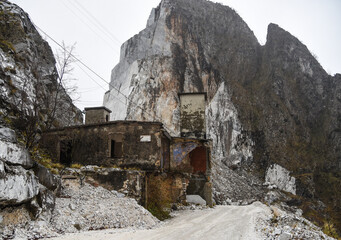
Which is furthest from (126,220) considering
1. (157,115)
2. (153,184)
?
(157,115)

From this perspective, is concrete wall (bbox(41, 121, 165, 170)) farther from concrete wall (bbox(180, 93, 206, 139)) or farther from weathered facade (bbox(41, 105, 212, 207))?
concrete wall (bbox(180, 93, 206, 139))

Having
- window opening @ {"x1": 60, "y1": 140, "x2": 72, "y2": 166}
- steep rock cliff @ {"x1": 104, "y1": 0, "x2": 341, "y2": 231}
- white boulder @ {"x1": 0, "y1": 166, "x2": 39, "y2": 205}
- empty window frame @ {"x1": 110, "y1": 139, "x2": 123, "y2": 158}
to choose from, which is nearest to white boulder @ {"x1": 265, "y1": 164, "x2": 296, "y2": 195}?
steep rock cliff @ {"x1": 104, "y1": 0, "x2": 341, "y2": 231}

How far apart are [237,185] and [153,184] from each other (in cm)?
2286

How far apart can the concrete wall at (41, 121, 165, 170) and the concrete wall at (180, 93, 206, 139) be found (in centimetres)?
692

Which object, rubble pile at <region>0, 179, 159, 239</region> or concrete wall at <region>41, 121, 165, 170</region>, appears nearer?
rubble pile at <region>0, 179, 159, 239</region>

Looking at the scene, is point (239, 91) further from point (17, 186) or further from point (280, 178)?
point (17, 186)

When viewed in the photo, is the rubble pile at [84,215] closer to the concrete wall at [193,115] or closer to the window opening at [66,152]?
the window opening at [66,152]

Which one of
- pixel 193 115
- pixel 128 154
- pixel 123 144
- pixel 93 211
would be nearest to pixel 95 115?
pixel 123 144

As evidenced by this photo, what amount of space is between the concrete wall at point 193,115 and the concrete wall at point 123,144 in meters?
6.92

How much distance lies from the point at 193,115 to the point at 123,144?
30.9 feet

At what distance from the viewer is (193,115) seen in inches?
972

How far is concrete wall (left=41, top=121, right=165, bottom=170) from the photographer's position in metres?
16.5

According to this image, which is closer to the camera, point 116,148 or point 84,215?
point 84,215

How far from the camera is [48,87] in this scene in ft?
90.8
